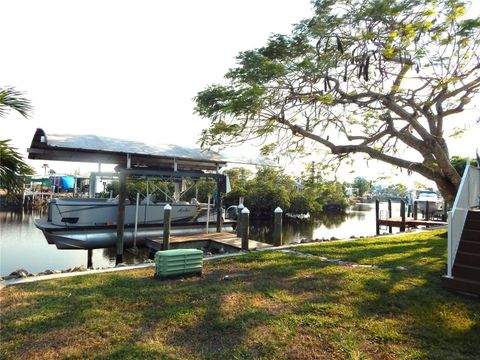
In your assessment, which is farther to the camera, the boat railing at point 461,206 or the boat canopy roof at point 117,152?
the boat canopy roof at point 117,152

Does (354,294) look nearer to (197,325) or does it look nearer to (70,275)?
(197,325)

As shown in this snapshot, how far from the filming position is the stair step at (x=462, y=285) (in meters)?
5.68

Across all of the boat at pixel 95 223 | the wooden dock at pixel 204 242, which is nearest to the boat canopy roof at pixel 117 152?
the boat at pixel 95 223

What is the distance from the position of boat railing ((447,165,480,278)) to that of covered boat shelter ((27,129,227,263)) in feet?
28.6

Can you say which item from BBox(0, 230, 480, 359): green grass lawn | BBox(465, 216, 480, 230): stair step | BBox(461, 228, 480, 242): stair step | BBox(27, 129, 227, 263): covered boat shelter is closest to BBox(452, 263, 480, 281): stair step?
BBox(0, 230, 480, 359): green grass lawn

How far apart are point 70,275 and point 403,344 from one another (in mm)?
6740

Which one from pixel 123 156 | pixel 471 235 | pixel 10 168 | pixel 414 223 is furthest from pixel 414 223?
pixel 10 168

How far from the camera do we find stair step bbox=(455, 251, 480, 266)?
627 cm

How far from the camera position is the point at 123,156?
559 inches

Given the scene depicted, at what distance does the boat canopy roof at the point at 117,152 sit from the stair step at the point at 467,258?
9.08m

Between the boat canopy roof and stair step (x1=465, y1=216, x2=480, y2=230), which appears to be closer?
stair step (x1=465, y1=216, x2=480, y2=230)

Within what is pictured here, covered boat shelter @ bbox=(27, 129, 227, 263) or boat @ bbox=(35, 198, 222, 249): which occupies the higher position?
covered boat shelter @ bbox=(27, 129, 227, 263)

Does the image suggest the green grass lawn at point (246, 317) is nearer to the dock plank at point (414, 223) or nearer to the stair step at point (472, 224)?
the stair step at point (472, 224)

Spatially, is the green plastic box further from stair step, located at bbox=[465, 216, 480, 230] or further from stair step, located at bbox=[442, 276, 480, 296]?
stair step, located at bbox=[465, 216, 480, 230]
